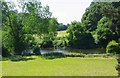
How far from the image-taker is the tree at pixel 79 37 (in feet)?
204

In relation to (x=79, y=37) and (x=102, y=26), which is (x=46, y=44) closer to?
(x=79, y=37)

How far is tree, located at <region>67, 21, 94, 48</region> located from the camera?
2447 inches

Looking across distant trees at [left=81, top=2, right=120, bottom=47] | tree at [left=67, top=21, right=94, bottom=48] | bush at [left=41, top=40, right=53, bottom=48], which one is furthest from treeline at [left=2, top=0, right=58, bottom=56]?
bush at [left=41, top=40, right=53, bottom=48]

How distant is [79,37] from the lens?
6216 centimetres

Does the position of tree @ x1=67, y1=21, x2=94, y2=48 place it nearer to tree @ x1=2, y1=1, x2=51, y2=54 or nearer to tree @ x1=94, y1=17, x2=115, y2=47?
tree @ x1=94, y1=17, x2=115, y2=47

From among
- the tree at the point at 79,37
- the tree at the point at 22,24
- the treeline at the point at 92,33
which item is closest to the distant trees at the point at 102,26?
the treeline at the point at 92,33

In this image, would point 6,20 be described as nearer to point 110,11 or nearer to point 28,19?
point 28,19

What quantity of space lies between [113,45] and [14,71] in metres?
18.7

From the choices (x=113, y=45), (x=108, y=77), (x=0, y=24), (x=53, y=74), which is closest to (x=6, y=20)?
(x=0, y=24)

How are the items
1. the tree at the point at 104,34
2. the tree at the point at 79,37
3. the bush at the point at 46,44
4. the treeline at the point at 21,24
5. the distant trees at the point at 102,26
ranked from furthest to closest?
the bush at the point at 46,44, the tree at the point at 79,37, the tree at the point at 104,34, the treeline at the point at 21,24, the distant trees at the point at 102,26

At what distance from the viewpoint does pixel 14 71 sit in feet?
74.9

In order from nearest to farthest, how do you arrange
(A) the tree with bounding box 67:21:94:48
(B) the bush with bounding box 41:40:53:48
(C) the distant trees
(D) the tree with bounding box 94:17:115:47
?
1. (C) the distant trees
2. (D) the tree with bounding box 94:17:115:47
3. (A) the tree with bounding box 67:21:94:48
4. (B) the bush with bounding box 41:40:53:48

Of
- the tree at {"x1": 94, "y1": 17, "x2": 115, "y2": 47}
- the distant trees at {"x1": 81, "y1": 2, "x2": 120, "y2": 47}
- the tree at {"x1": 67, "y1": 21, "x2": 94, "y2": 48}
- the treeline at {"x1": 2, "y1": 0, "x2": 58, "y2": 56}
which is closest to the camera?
the distant trees at {"x1": 81, "y1": 2, "x2": 120, "y2": 47}

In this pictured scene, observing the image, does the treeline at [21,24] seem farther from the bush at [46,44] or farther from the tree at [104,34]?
the bush at [46,44]
